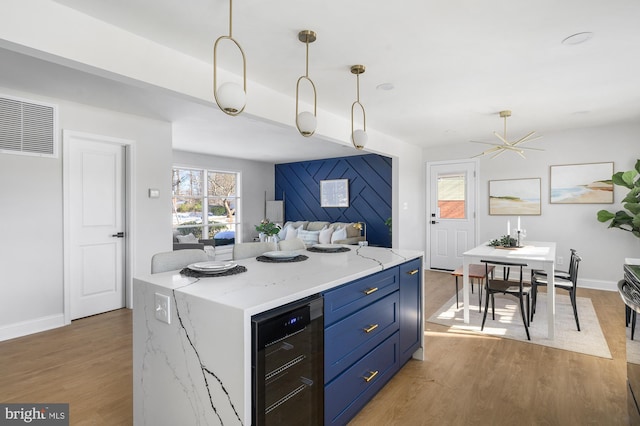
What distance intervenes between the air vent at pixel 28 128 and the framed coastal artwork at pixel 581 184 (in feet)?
22.0

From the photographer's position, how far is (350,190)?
8219 mm

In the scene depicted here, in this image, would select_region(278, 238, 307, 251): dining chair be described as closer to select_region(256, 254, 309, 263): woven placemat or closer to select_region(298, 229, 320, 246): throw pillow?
select_region(256, 254, 309, 263): woven placemat

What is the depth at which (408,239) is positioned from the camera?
605 centimetres

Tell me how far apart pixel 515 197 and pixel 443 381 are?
4.30 metres

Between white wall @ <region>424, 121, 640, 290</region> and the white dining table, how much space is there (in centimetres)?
149

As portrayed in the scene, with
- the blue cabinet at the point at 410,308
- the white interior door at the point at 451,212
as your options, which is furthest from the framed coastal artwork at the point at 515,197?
the blue cabinet at the point at 410,308

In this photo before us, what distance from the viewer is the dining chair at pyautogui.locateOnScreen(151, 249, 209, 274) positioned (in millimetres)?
1966

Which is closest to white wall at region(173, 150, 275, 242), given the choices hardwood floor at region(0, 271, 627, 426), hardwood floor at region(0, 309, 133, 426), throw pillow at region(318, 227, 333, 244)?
throw pillow at region(318, 227, 333, 244)

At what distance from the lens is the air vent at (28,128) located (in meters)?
3.18

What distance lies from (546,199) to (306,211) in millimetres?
5390

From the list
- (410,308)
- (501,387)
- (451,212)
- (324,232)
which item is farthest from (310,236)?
(501,387)

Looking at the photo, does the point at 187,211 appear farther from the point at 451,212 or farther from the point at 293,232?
the point at 451,212

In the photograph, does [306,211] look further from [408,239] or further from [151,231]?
[151,231]

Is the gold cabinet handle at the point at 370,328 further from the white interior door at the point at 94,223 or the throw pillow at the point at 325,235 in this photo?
the throw pillow at the point at 325,235
